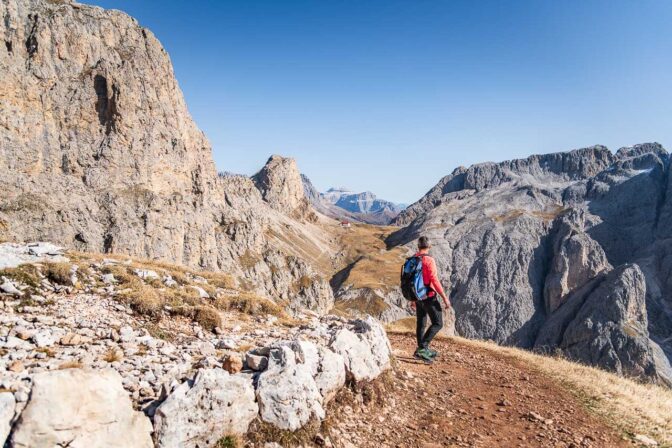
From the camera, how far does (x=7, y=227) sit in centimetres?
6756

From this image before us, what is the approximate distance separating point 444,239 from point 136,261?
169574mm

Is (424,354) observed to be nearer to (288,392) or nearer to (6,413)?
Answer: (288,392)

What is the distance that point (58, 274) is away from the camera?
1323 cm

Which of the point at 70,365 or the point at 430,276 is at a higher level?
the point at 430,276

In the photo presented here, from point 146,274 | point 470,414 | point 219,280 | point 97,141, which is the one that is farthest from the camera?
point 97,141

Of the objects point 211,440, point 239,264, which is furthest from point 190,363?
point 239,264

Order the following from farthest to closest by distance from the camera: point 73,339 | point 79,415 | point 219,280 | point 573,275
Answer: point 573,275 < point 219,280 < point 73,339 < point 79,415

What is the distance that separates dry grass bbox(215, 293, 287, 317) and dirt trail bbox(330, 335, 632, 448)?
18.8ft

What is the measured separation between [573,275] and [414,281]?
508 ft

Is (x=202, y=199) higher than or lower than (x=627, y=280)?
higher

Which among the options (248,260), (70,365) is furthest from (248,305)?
(248,260)

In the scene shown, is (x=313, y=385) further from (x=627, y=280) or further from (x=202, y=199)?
(x=627, y=280)

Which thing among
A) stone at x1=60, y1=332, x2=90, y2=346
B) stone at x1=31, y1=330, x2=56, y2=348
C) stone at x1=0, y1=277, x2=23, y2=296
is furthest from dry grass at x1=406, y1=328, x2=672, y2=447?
stone at x1=0, y1=277, x2=23, y2=296

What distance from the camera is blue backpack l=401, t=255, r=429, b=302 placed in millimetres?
13438
